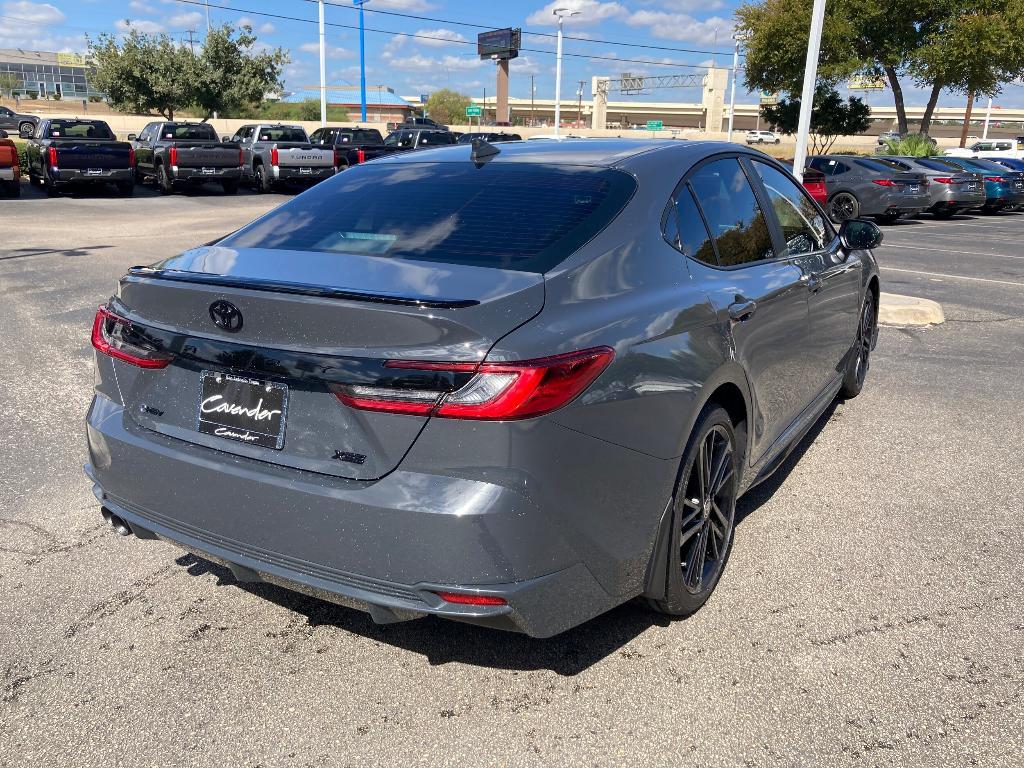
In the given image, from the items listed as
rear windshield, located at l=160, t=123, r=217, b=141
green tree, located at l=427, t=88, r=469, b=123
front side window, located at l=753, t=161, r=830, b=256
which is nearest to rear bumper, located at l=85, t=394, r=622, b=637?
front side window, located at l=753, t=161, r=830, b=256

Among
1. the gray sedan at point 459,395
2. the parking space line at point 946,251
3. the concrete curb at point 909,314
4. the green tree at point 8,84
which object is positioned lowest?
the parking space line at point 946,251

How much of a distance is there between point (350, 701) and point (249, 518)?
0.69 m

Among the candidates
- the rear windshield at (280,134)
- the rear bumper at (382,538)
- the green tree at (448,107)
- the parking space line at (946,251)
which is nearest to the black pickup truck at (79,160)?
the rear windshield at (280,134)

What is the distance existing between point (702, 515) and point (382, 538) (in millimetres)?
1347

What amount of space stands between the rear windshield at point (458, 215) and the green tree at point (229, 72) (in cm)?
4527

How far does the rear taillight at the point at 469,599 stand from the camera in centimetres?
241

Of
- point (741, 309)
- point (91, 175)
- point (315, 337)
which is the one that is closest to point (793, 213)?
point (741, 309)

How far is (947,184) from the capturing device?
74.1 ft

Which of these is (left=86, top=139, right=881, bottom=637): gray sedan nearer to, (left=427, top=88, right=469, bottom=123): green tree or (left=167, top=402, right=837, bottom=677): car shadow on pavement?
(left=167, top=402, right=837, bottom=677): car shadow on pavement

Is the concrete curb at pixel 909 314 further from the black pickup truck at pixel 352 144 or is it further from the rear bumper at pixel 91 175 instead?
the rear bumper at pixel 91 175

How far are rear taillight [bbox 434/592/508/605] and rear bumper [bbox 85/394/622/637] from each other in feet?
0.06

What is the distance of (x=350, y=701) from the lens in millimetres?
2795

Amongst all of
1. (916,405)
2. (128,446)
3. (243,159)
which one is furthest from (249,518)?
(243,159)

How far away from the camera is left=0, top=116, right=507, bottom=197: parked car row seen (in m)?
22.1
